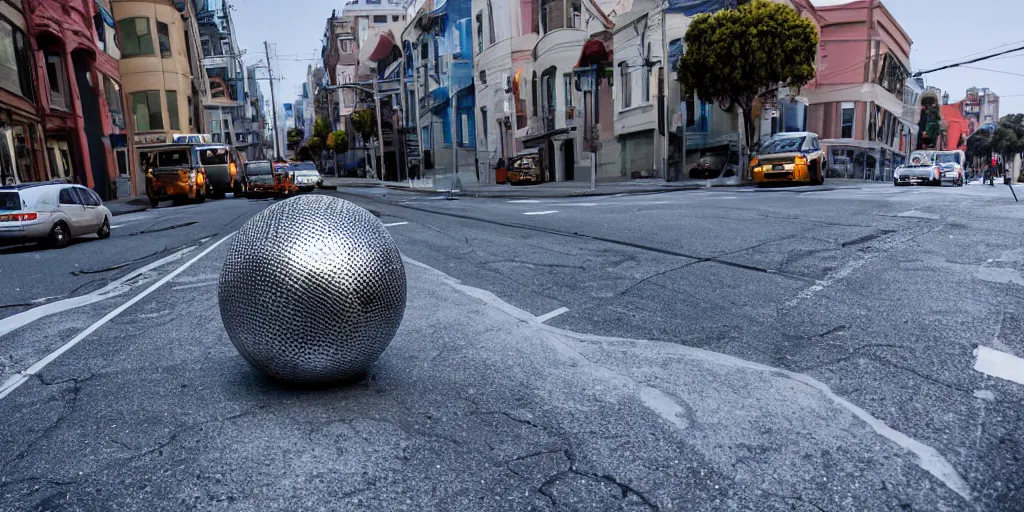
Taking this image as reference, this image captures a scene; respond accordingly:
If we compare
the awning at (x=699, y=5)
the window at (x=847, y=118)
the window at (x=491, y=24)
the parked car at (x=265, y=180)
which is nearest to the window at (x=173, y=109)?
the parked car at (x=265, y=180)

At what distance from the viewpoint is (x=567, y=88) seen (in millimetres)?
38562

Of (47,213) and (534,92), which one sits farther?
(534,92)

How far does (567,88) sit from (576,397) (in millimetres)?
36598

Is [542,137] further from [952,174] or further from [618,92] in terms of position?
[952,174]

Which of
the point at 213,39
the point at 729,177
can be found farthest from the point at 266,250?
the point at 213,39

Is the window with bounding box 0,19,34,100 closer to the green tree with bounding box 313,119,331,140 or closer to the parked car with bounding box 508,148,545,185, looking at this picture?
the parked car with bounding box 508,148,545,185

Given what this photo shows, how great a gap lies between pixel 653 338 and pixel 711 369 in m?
0.80

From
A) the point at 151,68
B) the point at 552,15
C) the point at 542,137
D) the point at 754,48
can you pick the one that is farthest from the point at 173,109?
the point at 754,48

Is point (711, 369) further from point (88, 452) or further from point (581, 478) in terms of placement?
point (88, 452)

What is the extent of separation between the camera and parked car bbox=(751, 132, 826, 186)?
24.3m

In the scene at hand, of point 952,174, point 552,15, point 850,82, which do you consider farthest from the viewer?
point 850,82

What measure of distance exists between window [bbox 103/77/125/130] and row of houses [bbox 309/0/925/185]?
66.1 feet

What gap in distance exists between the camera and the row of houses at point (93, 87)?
24.4 meters

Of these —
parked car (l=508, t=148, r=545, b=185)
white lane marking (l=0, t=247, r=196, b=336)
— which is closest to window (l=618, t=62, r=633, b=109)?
parked car (l=508, t=148, r=545, b=185)
